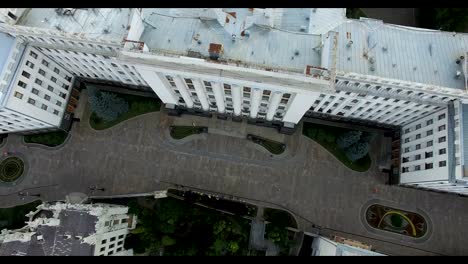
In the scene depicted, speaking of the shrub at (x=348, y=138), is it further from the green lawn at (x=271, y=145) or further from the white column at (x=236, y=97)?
the white column at (x=236, y=97)

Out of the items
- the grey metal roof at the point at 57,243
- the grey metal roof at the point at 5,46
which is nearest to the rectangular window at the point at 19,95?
the grey metal roof at the point at 5,46

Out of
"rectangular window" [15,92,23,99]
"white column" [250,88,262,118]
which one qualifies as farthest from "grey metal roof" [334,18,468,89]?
"rectangular window" [15,92,23,99]

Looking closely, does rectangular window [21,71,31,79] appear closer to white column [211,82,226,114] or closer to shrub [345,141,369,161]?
white column [211,82,226,114]

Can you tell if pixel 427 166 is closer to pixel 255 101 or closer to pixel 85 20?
pixel 255 101

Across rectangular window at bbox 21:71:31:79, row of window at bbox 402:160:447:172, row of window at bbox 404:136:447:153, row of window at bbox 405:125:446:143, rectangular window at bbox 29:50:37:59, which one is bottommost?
row of window at bbox 402:160:447:172

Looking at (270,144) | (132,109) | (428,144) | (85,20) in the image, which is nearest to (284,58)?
(270,144)

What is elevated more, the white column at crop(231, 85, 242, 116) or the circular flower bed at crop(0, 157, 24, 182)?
the white column at crop(231, 85, 242, 116)
